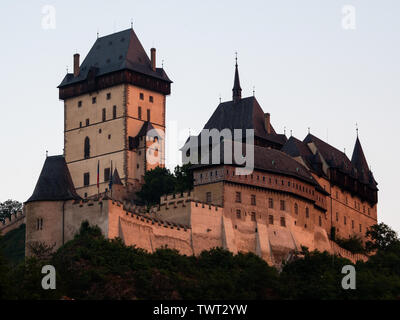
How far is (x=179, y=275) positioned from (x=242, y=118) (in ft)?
91.3

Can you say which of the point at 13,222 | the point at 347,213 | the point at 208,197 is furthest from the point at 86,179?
the point at 347,213

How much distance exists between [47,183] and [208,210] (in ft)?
39.3

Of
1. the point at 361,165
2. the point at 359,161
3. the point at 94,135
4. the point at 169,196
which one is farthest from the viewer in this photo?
the point at 359,161

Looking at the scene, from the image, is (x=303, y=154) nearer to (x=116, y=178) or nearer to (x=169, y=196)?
(x=116, y=178)

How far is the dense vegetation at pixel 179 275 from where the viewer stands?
7725 cm

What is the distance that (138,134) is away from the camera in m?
109

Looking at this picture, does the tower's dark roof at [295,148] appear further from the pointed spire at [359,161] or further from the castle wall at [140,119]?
the pointed spire at [359,161]

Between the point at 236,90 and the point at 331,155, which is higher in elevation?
the point at 236,90

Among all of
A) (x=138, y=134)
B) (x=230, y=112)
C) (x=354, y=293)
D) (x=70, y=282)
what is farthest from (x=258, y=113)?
(x=70, y=282)

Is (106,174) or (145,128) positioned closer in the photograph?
(106,174)

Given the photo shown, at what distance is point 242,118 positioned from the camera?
107m

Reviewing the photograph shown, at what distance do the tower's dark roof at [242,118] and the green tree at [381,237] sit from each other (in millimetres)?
11868

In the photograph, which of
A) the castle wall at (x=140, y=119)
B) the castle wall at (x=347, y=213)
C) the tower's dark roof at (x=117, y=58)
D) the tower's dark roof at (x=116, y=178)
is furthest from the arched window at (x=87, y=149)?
the castle wall at (x=347, y=213)
